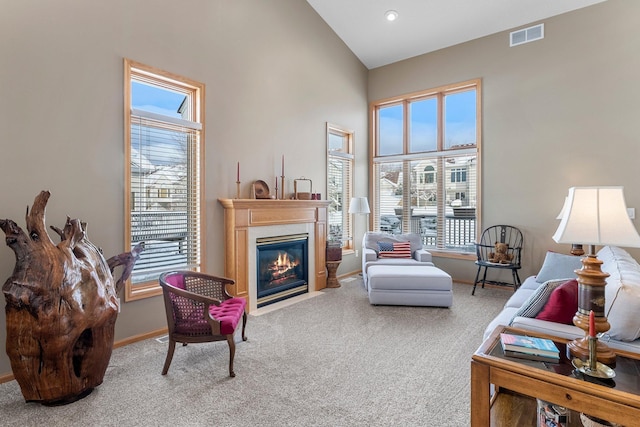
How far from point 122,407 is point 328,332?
192 centimetres

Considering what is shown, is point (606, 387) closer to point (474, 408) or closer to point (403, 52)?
point (474, 408)

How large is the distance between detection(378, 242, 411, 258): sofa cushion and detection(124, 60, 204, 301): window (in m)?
2.93

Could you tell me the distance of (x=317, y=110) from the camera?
218 inches

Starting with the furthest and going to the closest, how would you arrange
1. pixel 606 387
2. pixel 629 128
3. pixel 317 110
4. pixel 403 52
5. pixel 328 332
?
pixel 403 52, pixel 317 110, pixel 629 128, pixel 328 332, pixel 606 387

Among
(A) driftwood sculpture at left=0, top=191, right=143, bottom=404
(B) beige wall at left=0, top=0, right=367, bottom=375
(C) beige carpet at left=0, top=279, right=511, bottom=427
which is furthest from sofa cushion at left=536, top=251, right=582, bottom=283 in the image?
(A) driftwood sculpture at left=0, top=191, right=143, bottom=404

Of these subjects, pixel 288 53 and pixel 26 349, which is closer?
pixel 26 349

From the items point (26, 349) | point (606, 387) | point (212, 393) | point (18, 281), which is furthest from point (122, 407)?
point (606, 387)

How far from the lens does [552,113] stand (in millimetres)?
4949

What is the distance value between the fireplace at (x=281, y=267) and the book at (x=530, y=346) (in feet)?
10.5

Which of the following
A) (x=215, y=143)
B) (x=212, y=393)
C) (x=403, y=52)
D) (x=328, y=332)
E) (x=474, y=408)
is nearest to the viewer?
(x=474, y=408)

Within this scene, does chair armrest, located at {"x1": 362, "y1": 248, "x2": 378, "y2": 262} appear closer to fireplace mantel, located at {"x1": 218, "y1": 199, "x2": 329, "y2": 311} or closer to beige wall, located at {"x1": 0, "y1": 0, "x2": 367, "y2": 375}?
fireplace mantel, located at {"x1": 218, "y1": 199, "x2": 329, "y2": 311}

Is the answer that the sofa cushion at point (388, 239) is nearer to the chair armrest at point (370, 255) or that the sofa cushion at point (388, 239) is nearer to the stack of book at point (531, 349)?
the chair armrest at point (370, 255)

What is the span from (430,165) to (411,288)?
8.83ft

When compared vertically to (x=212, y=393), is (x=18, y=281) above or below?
above
